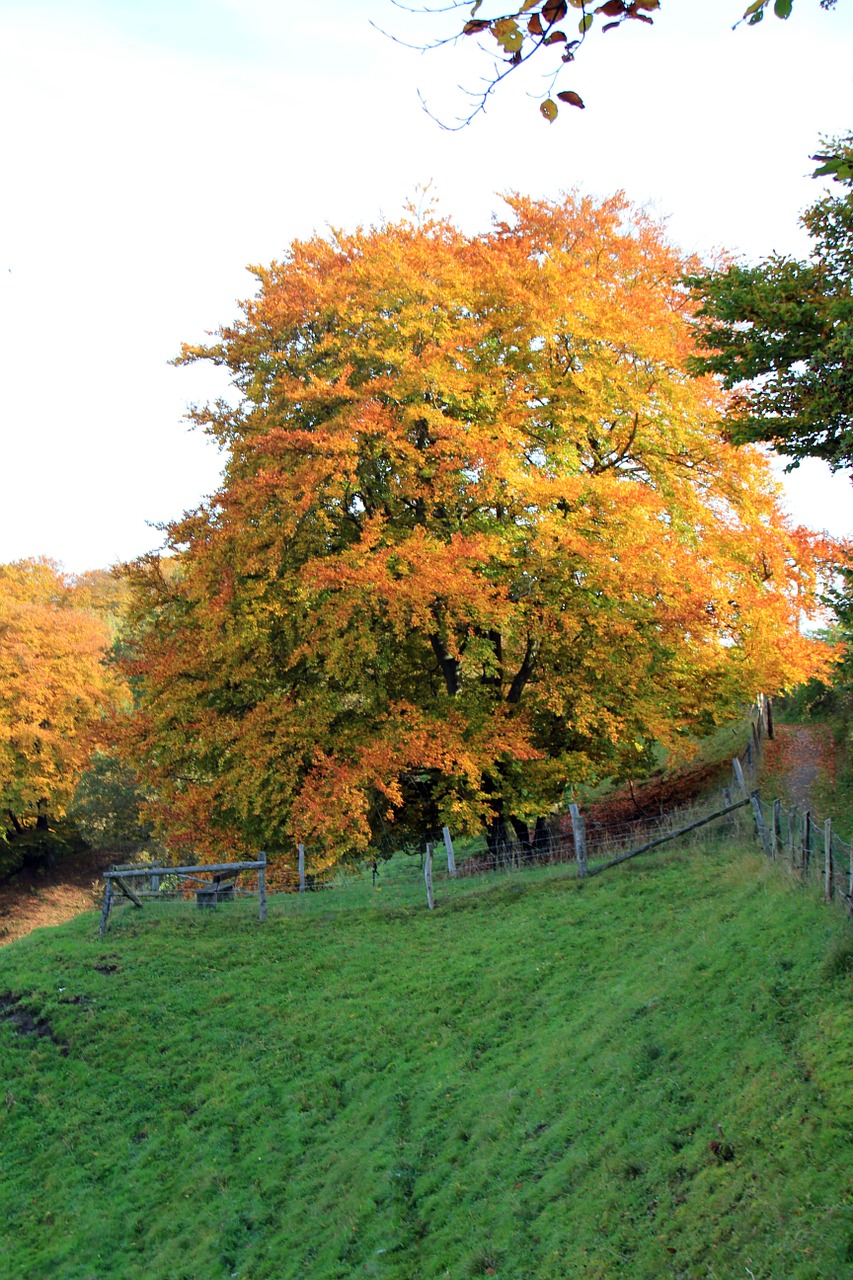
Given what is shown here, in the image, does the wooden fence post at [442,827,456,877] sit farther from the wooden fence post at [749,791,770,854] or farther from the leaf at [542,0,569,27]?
the leaf at [542,0,569,27]

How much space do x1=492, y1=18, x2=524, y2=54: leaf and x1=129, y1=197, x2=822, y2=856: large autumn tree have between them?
44.8 ft

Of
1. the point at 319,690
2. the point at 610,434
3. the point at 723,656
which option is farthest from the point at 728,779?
the point at 319,690

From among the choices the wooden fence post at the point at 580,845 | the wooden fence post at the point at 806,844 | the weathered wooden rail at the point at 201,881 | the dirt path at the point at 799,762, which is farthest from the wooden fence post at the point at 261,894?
the wooden fence post at the point at 806,844

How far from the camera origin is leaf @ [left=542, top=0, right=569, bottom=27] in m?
3.79

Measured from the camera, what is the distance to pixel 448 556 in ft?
58.1

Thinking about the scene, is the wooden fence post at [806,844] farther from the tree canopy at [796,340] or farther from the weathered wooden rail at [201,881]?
the weathered wooden rail at [201,881]

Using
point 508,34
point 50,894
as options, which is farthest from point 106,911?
point 50,894

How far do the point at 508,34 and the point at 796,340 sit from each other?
939 cm

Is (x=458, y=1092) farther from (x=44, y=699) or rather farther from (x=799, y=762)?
(x=44, y=699)

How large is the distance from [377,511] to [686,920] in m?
9.95

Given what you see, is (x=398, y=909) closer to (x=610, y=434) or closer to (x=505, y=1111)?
(x=505, y=1111)

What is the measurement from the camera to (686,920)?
13.4 meters

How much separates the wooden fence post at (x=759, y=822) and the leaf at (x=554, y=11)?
13256 mm

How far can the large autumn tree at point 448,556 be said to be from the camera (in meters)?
18.6
